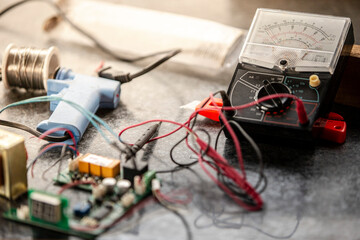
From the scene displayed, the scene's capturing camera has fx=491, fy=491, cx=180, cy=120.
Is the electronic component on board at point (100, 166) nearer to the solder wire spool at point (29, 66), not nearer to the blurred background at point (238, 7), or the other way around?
the solder wire spool at point (29, 66)

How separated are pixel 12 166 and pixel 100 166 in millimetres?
161

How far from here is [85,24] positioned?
5.43 feet

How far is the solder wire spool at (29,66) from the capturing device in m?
1.25

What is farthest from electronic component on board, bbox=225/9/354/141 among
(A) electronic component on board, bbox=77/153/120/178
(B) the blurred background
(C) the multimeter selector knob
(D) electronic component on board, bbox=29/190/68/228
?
(B) the blurred background

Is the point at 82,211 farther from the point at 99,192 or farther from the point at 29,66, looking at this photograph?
the point at 29,66

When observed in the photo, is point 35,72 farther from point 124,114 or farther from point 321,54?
point 321,54

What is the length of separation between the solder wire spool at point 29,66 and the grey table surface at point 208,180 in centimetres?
6

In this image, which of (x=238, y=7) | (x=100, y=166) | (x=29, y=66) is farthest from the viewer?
(x=238, y=7)

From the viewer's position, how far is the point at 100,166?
36.6 inches

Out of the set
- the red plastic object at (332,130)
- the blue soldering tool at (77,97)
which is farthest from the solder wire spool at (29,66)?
the red plastic object at (332,130)

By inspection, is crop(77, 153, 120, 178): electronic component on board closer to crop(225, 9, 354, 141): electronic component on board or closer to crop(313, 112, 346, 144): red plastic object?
crop(225, 9, 354, 141): electronic component on board

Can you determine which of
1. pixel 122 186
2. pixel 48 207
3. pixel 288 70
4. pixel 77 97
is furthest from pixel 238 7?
pixel 48 207

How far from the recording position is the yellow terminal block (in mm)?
840

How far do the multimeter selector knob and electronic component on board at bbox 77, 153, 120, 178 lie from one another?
0.34 metres
